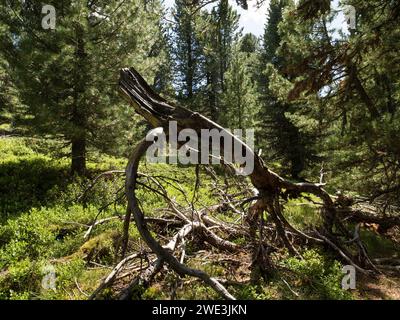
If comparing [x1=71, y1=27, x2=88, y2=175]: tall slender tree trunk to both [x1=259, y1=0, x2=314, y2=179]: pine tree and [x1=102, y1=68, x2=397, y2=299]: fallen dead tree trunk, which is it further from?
[x1=259, y1=0, x2=314, y2=179]: pine tree

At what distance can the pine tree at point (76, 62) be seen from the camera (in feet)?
33.2

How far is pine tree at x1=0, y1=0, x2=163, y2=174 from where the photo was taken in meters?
10.1

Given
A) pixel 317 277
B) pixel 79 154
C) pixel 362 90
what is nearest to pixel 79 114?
pixel 79 154

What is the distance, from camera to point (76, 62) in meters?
10.4

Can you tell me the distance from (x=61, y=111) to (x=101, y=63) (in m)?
1.97

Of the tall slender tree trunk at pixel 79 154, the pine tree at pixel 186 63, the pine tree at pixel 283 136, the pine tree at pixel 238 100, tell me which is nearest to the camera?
the tall slender tree trunk at pixel 79 154

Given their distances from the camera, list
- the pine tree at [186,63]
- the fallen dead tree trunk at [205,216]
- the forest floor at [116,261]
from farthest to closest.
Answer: the pine tree at [186,63] → the forest floor at [116,261] → the fallen dead tree trunk at [205,216]

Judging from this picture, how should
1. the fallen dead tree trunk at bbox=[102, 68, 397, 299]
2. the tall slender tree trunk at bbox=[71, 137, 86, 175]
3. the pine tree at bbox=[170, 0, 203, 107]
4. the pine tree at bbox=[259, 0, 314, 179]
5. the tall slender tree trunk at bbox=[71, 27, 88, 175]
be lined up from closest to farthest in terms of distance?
the fallen dead tree trunk at bbox=[102, 68, 397, 299] < the tall slender tree trunk at bbox=[71, 27, 88, 175] < the tall slender tree trunk at bbox=[71, 137, 86, 175] < the pine tree at bbox=[259, 0, 314, 179] < the pine tree at bbox=[170, 0, 203, 107]

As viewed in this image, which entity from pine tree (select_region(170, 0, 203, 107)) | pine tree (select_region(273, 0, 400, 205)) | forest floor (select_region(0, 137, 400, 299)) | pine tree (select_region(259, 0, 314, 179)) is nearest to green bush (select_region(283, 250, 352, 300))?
forest floor (select_region(0, 137, 400, 299))

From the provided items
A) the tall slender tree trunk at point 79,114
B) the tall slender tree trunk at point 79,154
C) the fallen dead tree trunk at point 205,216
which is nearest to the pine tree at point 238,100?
the tall slender tree trunk at point 79,154

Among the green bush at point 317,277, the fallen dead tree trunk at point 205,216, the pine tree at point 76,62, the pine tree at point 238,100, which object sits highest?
the pine tree at point 238,100

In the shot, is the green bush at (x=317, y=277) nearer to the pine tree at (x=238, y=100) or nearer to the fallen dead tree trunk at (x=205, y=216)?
the fallen dead tree trunk at (x=205, y=216)

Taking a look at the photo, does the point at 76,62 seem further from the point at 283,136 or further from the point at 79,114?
the point at 283,136

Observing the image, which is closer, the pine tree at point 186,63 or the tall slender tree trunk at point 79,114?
the tall slender tree trunk at point 79,114
